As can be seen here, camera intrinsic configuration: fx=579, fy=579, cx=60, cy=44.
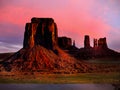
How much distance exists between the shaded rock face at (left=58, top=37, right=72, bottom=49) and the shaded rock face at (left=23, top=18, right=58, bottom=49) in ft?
0.59

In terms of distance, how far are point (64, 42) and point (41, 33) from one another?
1.24 m

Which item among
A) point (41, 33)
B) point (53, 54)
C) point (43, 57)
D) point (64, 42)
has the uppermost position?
point (41, 33)

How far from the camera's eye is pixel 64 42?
1714cm

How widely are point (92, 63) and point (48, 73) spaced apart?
1356 mm

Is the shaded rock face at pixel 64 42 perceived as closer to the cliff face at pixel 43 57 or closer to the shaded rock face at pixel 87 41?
the cliff face at pixel 43 57

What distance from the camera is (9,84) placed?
17.2 meters

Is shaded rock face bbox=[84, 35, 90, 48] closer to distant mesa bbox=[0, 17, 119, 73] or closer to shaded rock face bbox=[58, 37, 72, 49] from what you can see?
distant mesa bbox=[0, 17, 119, 73]

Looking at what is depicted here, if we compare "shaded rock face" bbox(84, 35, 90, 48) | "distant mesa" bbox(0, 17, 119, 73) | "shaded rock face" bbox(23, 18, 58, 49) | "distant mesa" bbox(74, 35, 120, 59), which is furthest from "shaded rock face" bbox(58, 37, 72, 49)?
"shaded rock face" bbox(84, 35, 90, 48)

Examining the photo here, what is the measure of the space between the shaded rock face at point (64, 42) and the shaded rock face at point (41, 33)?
0.18 meters

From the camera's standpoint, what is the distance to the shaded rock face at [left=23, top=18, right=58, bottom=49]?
17375 mm

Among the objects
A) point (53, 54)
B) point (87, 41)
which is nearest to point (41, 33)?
point (53, 54)

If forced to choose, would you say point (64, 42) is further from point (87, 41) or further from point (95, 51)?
point (95, 51)

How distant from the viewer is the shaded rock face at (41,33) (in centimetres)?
1738

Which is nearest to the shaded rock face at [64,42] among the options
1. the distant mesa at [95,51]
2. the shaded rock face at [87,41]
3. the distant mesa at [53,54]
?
the distant mesa at [53,54]
